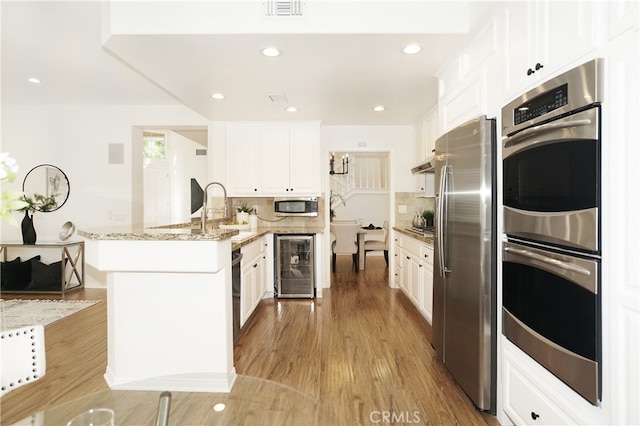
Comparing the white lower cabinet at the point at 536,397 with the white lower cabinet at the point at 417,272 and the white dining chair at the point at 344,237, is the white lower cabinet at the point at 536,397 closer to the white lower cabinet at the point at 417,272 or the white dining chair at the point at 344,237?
the white lower cabinet at the point at 417,272

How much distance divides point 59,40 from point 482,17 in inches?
131

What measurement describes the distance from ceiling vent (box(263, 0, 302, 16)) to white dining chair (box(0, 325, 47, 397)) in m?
2.11

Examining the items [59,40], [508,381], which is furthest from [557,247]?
[59,40]

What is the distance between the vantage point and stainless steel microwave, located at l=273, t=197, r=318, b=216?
4867mm

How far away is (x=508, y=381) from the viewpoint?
6.00 ft

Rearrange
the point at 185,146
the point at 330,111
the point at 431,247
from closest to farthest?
the point at 431,247
the point at 330,111
the point at 185,146

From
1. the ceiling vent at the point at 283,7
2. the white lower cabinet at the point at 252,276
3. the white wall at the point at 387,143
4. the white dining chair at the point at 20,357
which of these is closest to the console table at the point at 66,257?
the white lower cabinet at the point at 252,276

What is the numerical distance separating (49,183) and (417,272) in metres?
5.14

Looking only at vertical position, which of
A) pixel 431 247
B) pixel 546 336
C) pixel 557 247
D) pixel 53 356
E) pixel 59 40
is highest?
pixel 59 40

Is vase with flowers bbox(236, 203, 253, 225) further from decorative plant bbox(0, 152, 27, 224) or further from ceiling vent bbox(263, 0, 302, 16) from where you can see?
decorative plant bbox(0, 152, 27, 224)

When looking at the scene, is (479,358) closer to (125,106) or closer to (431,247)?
(431,247)

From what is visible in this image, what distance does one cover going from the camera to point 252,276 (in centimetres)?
359

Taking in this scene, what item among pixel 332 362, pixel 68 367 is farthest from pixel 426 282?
pixel 68 367

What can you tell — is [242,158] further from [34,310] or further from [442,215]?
[442,215]
